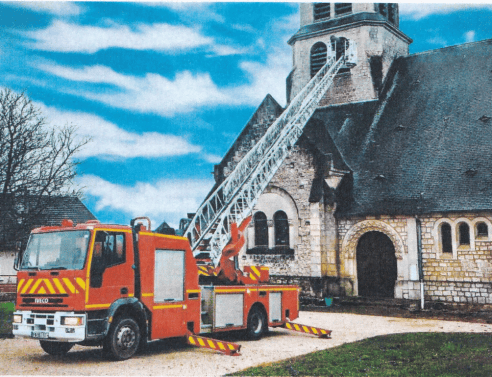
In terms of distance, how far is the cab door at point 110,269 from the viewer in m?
9.38

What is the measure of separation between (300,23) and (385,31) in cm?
447

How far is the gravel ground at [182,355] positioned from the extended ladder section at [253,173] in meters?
3.39

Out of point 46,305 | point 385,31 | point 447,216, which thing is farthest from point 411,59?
point 46,305

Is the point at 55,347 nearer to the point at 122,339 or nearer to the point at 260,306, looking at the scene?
the point at 122,339

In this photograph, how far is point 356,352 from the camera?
34.6 ft

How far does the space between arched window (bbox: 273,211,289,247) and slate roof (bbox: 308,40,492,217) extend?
258 cm

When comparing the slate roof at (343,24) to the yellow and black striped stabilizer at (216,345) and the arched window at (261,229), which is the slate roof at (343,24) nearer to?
the arched window at (261,229)

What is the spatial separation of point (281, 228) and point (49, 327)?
14.9 m

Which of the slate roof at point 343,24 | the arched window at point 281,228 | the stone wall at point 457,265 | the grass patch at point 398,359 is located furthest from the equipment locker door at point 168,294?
the slate roof at point 343,24

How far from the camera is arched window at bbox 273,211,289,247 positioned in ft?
75.9

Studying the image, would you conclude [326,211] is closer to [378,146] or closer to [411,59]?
[378,146]

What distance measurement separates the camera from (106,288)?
9.53m

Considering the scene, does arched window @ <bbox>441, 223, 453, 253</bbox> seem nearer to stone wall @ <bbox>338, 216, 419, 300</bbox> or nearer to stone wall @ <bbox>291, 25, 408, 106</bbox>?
stone wall @ <bbox>338, 216, 419, 300</bbox>

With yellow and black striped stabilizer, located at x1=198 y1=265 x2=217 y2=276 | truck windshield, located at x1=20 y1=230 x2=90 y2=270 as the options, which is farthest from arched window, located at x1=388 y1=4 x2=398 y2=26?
truck windshield, located at x1=20 y1=230 x2=90 y2=270
